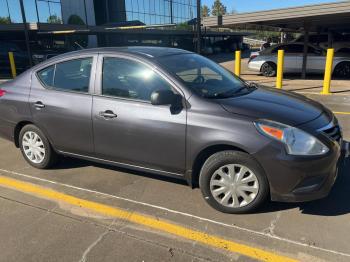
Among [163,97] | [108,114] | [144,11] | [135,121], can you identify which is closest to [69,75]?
[108,114]

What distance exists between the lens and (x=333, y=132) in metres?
3.58

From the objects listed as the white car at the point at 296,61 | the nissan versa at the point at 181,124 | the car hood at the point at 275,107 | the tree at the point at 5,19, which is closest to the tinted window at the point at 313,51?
the white car at the point at 296,61

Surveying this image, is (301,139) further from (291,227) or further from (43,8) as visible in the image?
(43,8)

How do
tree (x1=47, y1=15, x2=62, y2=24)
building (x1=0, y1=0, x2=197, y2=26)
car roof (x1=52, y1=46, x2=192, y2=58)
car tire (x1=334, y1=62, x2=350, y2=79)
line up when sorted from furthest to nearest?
tree (x1=47, y1=15, x2=62, y2=24)
building (x1=0, y1=0, x2=197, y2=26)
car tire (x1=334, y1=62, x2=350, y2=79)
car roof (x1=52, y1=46, x2=192, y2=58)

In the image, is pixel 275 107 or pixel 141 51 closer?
pixel 275 107

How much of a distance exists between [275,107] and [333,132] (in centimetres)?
60

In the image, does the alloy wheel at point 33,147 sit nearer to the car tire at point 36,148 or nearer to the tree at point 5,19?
the car tire at point 36,148

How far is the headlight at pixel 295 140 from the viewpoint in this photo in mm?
3242

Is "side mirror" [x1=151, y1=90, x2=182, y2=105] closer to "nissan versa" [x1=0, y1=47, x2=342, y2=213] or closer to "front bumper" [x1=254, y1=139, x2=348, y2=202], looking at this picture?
"nissan versa" [x1=0, y1=47, x2=342, y2=213]

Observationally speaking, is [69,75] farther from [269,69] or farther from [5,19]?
[5,19]

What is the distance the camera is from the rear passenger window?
4363 millimetres

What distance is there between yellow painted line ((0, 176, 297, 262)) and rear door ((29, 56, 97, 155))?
0.61 m

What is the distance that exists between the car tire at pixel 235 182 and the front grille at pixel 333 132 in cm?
73

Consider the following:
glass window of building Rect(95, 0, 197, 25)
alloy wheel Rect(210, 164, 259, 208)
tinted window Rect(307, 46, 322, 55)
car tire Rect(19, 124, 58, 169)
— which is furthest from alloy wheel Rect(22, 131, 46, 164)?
glass window of building Rect(95, 0, 197, 25)
